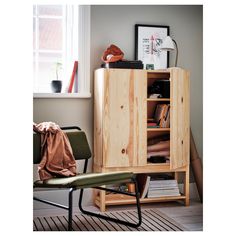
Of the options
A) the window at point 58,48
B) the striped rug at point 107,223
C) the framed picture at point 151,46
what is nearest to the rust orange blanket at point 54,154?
the striped rug at point 107,223

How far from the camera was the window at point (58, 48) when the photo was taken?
13.7ft

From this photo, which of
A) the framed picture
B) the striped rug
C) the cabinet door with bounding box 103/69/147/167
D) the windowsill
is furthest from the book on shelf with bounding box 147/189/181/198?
the framed picture

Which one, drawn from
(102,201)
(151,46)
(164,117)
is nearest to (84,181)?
(102,201)

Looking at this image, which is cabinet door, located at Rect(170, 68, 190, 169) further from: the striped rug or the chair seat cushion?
the chair seat cushion

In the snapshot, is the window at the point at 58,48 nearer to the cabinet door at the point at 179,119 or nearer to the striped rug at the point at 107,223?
the cabinet door at the point at 179,119

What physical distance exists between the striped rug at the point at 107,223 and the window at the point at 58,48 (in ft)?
3.73

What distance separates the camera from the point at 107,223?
3.55 meters

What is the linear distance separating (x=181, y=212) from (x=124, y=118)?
3.18 feet
